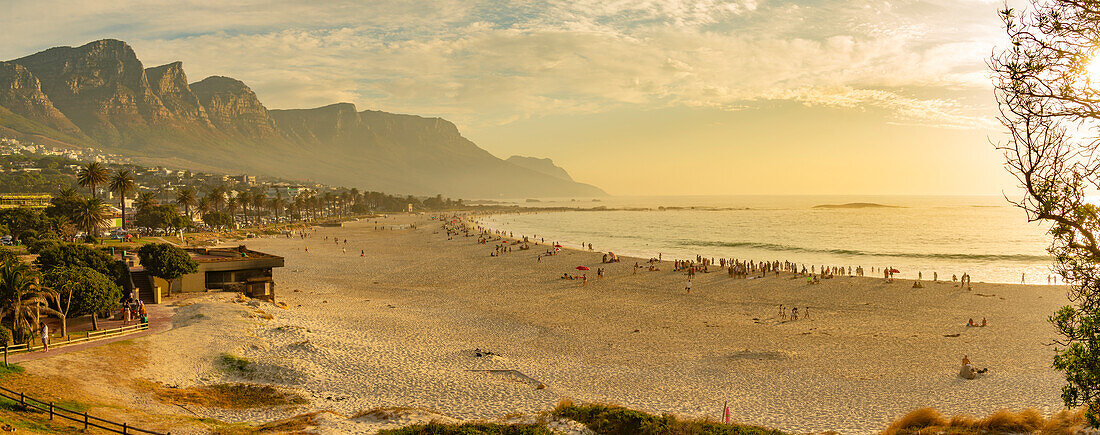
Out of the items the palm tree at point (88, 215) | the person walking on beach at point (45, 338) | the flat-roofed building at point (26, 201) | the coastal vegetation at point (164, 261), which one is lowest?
Result: the person walking on beach at point (45, 338)

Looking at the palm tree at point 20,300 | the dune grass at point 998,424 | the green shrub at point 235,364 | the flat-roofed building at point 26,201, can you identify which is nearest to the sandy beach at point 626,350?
the green shrub at point 235,364

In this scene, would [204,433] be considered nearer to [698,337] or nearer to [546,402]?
[546,402]

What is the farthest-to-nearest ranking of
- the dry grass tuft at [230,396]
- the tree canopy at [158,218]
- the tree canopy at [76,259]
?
the tree canopy at [158,218] < the tree canopy at [76,259] < the dry grass tuft at [230,396]

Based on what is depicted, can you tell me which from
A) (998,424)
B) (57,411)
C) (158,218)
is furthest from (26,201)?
(998,424)

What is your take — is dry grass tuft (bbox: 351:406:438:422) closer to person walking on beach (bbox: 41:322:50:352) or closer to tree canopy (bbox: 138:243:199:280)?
person walking on beach (bbox: 41:322:50:352)

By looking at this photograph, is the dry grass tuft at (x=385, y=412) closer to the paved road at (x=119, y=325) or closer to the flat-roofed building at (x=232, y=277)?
the paved road at (x=119, y=325)
